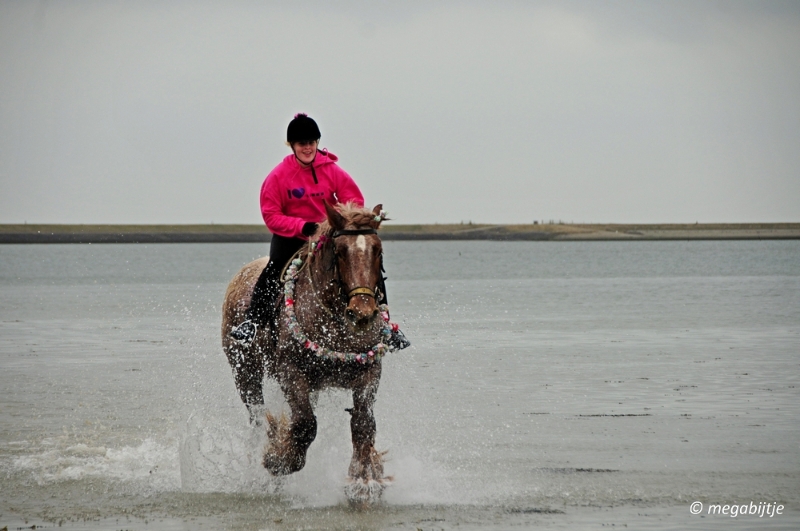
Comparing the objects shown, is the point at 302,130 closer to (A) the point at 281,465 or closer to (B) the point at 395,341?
(B) the point at 395,341

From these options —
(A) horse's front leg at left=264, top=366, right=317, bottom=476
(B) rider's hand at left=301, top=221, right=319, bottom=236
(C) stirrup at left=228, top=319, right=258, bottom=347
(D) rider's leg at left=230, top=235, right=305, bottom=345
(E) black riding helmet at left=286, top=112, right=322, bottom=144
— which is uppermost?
(E) black riding helmet at left=286, top=112, right=322, bottom=144

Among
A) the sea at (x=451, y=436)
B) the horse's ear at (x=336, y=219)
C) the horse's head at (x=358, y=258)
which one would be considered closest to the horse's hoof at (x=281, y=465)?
the sea at (x=451, y=436)

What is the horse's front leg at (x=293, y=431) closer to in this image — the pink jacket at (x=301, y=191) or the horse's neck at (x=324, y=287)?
the horse's neck at (x=324, y=287)

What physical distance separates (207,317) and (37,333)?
4409 millimetres

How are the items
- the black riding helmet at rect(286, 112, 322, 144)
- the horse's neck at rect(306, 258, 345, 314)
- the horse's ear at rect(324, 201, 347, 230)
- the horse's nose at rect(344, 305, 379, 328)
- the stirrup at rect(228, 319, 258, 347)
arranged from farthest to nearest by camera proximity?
the stirrup at rect(228, 319, 258, 347), the black riding helmet at rect(286, 112, 322, 144), the horse's neck at rect(306, 258, 345, 314), the horse's ear at rect(324, 201, 347, 230), the horse's nose at rect(344, 305, 379, 328)

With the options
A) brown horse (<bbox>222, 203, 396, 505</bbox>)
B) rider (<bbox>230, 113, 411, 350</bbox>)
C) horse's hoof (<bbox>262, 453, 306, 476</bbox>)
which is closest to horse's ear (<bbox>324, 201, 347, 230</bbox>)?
brown horse (<bbox>222, 203, 396, 505</bbox>)

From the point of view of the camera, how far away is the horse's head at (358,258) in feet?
23.9

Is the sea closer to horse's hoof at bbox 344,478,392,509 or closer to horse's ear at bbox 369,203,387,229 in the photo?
horse's hoof at bbox 344,478,392,509

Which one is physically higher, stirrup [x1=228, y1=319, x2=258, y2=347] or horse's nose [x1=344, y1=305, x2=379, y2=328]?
horse's nose [x1=344, y1=305, x2=379, y2=328]

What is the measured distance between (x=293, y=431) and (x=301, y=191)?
1920 mm

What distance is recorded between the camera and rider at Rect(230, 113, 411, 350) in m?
8.72

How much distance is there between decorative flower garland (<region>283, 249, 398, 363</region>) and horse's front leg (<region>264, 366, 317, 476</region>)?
262mm

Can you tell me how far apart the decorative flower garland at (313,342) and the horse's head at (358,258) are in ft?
0.98

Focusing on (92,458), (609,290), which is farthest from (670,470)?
(609,290)
